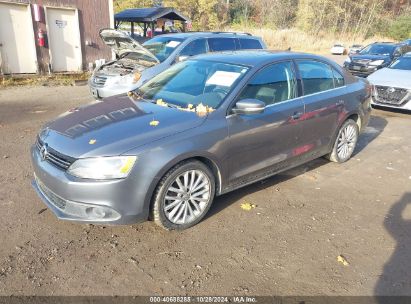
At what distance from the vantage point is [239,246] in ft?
11.2

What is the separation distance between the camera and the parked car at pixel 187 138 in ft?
10.3

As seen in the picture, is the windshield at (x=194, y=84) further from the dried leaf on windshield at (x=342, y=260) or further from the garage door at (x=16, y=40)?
the garage door at (x=16, y=40)

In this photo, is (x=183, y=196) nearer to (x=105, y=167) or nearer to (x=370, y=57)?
(x=105, y=167)

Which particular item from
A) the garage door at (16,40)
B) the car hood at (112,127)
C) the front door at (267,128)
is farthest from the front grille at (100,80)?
the garage door at (16,40)

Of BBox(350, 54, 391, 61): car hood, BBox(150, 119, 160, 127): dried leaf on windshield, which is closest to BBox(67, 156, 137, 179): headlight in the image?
BBox(150, 119, 160, 127): dried leaf on windshield

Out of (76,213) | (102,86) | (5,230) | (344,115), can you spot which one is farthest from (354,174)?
(102,86)

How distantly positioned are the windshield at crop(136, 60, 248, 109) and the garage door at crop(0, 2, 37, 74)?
9775 millimetres

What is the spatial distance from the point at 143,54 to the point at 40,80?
220 inches

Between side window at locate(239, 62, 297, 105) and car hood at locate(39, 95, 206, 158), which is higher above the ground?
side window at locate(239, 62, 297, 105)

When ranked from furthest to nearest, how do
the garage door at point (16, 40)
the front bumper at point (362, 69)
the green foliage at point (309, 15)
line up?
1. the green foliage at point (309, 15)
2. the front bumper at point (362, 69)
3. the garage door at point (16, 40)

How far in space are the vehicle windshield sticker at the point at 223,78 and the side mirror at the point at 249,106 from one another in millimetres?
319

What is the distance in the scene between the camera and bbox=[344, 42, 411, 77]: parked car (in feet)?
44.9

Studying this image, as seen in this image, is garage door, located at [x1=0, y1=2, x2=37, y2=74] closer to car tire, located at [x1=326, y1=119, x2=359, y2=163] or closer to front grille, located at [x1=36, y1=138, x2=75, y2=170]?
front grille, located at [x1=36, y1=138, x2=75, y2=170]

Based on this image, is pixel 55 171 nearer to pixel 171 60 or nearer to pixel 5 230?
pixel 5 230
